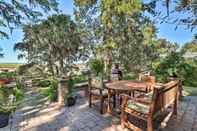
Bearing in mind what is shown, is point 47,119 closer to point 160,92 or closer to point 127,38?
point 160,92

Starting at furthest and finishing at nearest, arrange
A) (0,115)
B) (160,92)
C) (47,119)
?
(47,119), (0,115), (160,92)

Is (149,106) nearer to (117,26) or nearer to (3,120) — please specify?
(3,120)

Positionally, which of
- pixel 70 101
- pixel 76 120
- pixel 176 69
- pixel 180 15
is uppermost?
pixel 180 15

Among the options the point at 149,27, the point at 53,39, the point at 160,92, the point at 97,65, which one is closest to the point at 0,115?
the point at 160,92

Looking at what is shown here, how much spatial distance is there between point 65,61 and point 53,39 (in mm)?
1436

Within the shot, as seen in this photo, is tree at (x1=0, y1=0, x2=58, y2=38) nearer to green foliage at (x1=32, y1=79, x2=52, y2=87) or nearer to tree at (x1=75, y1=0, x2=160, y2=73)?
tree at (x1=75, y1=0, x2=160, y2=73)

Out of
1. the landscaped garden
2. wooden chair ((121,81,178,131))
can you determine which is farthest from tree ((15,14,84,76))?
wooden chair ((121,81,178,131))

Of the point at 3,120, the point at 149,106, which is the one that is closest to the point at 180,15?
the point at 149,106

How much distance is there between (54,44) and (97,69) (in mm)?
3226

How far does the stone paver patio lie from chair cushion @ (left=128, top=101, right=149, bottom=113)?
1.66ft

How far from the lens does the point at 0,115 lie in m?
3.84

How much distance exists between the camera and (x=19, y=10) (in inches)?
266

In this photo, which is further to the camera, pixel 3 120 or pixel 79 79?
pixel 79 79

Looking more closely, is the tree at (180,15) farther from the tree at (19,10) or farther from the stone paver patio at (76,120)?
the tree at (19,10)
